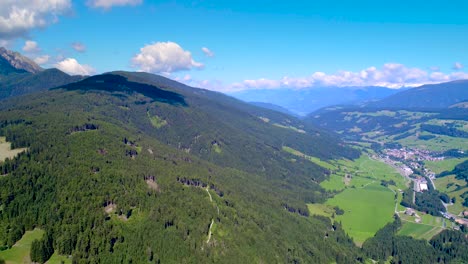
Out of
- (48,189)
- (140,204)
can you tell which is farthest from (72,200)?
(140,204)

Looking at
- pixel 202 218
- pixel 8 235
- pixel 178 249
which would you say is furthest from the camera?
pixel 202 218

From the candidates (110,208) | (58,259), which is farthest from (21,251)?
(110,208)

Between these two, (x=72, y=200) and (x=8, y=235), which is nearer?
(x=8, y=235)

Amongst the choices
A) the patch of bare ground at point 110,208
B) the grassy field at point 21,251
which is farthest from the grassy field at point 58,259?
the patch of bare ground at point 110,208

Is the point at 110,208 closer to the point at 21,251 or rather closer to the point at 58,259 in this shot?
the point at 58,259

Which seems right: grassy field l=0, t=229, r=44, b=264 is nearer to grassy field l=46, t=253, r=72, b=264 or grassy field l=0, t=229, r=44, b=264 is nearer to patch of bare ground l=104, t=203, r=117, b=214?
grassy field l=46, t=253, r=72, b=264

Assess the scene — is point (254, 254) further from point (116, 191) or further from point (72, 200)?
point (72, 200)

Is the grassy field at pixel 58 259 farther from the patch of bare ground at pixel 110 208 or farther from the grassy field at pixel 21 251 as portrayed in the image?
the patch of bare ground at pixel 110 208

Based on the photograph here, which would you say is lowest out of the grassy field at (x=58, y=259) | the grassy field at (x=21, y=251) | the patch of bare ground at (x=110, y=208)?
the grassy field at (x=58, y=259)

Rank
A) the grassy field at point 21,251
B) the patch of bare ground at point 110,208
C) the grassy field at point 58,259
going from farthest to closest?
the patch of bare ground at point 110,208 < the grassy field at point 58,259 < the grassy field at point 21,251
